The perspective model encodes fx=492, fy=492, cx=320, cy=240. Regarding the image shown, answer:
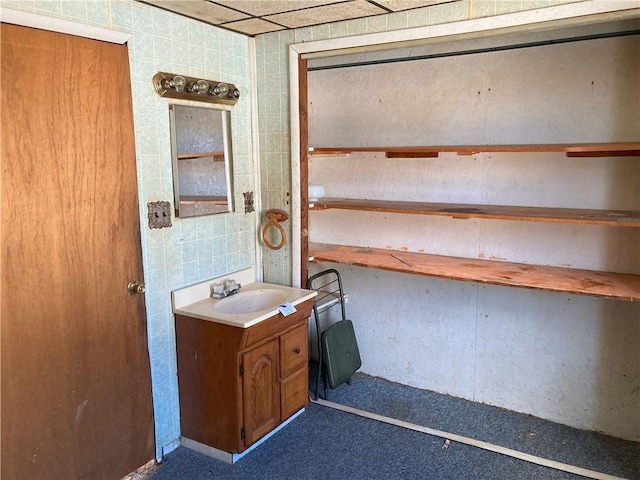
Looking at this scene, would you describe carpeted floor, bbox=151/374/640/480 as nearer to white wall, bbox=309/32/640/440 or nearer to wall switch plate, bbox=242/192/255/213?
white wall, bbox=309/32/640/440

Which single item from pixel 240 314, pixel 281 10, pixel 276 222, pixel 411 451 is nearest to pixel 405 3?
pixel 281 10

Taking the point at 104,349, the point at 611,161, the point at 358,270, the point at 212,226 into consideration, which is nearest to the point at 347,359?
the point at 358,270

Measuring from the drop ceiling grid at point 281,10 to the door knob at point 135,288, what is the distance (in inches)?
52.0

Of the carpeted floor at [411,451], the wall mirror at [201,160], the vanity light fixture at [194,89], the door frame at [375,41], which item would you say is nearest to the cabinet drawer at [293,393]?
the carpeted floor at [411,451]

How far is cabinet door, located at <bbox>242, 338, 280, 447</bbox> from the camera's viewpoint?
99.3 inches

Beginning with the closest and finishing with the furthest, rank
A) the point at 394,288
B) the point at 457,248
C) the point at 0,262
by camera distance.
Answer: the point at 0,262 < the point at 457,248 < the point at 394,288

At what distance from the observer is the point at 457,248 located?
310 cm

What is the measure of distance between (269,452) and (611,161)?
240 cm

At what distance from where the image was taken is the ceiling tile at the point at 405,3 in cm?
228

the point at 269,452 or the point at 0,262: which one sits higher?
the point at 0,262

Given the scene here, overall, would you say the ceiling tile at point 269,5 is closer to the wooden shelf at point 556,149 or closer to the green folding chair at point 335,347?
the wooden shelf at point 556,149

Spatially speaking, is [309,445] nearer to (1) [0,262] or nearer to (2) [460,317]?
(2) [460,317]

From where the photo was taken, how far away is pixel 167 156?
249cm

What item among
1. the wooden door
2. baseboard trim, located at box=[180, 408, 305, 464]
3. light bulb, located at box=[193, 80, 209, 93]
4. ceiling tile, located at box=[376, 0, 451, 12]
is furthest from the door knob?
ceiling tile, located at box=[376, 0, 451, 12]
